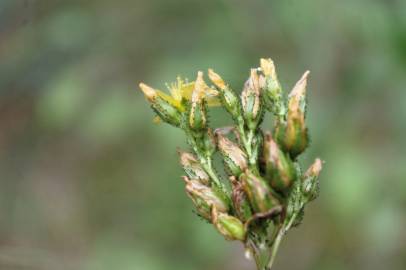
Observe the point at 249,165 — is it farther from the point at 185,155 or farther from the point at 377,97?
the point at 377,97

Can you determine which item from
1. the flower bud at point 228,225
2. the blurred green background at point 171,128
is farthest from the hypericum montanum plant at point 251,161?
the blurred green background at point 171,128

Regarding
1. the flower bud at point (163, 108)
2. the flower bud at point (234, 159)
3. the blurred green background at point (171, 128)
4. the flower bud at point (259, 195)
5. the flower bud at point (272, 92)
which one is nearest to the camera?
the flower bud at point (259, 195)

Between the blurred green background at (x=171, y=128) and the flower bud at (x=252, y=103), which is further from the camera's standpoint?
the blurred green background at (x=171, y=128)

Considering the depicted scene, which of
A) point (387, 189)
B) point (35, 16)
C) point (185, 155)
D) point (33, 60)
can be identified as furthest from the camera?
point (35, 16)

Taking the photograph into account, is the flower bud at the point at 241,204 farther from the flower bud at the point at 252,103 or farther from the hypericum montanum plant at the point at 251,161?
the flower bud at the point at 252,103

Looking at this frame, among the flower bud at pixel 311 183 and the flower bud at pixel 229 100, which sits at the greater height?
the flower bud at pixel 229 100

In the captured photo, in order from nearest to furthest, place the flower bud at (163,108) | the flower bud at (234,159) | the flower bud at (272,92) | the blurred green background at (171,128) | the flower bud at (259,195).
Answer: the flower bud at (259,195)
the flower bud at (234,159)
the flower bud at (272,92)
the flower bud at (163,108)
the blurred green background at (171,128)

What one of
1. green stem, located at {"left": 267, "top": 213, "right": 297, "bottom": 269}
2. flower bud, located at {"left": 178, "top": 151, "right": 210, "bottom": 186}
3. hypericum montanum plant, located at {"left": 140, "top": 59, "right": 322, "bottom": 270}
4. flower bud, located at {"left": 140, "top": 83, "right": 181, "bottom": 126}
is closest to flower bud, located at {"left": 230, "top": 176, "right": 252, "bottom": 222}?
hypericum montanum plant, located at {"left": 140, "top": 59, "right": 322, "bottom": 270}

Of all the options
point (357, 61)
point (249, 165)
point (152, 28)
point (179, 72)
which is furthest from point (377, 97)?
point (249, 165)
